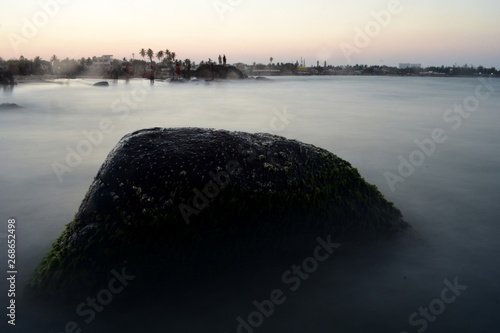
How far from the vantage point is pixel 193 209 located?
13.9ft

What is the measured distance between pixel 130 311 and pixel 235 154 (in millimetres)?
2185

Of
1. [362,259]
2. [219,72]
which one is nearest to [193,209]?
[362,259]

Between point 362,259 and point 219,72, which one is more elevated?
point 219,72

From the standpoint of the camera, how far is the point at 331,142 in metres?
14.8

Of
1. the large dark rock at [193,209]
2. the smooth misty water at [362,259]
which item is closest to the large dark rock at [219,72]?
the smooth misty water at [362,259]

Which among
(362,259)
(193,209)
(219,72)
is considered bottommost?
(362,259)

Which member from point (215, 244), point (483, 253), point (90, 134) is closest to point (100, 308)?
point (215, 244)

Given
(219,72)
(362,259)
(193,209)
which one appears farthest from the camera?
(219,72)

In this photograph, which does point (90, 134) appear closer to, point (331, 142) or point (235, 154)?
point (331, 142)

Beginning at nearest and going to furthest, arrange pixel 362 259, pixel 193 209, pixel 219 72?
pixel 193 209 → pixel 362 259 → pixel 219 72

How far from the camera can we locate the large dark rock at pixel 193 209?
4.08 metres

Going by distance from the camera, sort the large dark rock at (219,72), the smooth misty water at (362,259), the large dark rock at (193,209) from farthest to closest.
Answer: the large dark rock at (219,72) < the large dark rock at (193,209) < the smooth misty water at (362,259)

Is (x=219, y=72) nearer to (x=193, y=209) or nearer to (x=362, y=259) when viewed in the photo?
(x=362, y=259)

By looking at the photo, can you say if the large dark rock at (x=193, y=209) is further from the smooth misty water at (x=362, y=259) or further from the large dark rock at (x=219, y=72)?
the large dark rock at (x=219, y=72)
